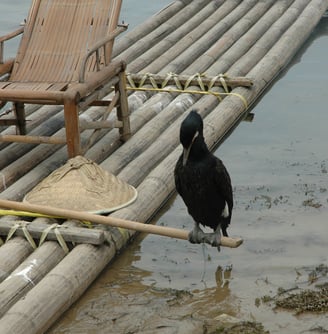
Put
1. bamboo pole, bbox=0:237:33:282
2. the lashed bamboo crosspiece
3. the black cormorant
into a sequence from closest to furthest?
the black cormorant, bamboo pole, bbox=0:237:33:282, the lashed bamboo crosspiece

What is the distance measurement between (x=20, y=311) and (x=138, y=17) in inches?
350

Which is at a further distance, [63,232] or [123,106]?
[123,106]

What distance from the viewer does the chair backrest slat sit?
8.20 m

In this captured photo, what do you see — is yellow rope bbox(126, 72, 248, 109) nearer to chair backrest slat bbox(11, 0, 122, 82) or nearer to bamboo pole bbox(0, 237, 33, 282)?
chair backrest slat bbox(11, 0, 122, 82)

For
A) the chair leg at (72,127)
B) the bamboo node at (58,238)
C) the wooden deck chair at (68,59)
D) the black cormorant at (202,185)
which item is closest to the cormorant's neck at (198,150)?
the black cormorant at (202,185)

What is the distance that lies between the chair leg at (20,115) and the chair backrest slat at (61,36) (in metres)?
0.25

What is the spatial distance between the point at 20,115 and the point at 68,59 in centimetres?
66

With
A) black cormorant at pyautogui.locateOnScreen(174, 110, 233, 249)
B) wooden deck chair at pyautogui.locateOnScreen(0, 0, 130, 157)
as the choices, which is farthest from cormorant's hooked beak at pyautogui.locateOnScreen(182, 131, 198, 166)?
wooden deck chair at pyautogui.locateOnScreen(0, 0, 130, 157)

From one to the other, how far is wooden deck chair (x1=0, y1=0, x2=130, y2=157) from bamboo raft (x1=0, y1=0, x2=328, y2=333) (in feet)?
1.05

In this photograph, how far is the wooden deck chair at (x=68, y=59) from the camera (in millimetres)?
7664

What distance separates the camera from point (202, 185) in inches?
228

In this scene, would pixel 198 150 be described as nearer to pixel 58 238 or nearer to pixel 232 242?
pixel 232 242

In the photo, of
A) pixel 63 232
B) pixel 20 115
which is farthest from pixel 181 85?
pixel 63 232

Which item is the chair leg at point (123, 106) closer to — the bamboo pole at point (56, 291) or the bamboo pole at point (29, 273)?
A: the bamboo pole at point (56, 291)
